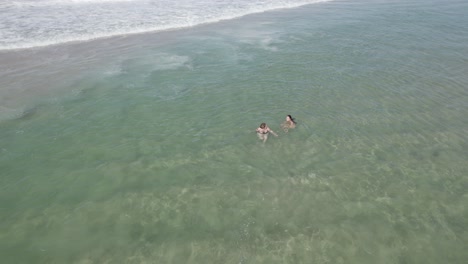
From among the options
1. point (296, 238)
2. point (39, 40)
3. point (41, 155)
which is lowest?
point (296, 238)

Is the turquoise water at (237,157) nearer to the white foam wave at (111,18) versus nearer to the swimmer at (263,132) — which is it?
the swimmer at (263,132)

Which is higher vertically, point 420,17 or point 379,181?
point 420,17

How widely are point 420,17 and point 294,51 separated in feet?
61.8

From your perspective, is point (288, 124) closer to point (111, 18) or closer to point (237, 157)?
point (237, 157)

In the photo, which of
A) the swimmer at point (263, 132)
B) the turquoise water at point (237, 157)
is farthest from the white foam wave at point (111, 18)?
the swimmer at point (263, 132)

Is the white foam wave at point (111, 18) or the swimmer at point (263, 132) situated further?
the white foam wave at point (111, 18)

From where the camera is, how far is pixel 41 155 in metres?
15.7

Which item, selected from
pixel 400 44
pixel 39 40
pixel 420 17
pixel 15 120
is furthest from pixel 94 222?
pixel 420 17

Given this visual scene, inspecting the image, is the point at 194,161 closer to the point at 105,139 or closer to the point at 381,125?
the point at 105,139

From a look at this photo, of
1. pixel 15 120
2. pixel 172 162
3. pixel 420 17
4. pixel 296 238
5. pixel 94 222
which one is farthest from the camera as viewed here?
pixel 420 17

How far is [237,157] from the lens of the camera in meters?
15.6

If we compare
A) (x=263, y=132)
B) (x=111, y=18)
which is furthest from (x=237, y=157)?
(x=111, y=18)

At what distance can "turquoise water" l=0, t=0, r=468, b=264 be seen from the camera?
11.5 meters

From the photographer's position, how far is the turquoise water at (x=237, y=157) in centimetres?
1148
